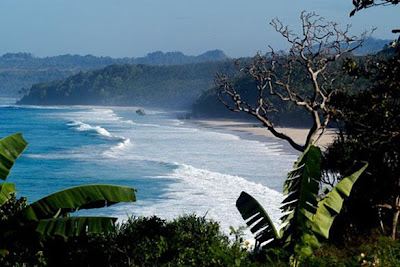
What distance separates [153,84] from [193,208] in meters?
142

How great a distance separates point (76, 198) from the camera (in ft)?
25.5

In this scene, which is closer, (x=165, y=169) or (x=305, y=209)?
(x=305, y=209)

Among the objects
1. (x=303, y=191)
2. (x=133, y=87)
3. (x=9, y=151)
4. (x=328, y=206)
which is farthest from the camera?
(x=133, y=87)

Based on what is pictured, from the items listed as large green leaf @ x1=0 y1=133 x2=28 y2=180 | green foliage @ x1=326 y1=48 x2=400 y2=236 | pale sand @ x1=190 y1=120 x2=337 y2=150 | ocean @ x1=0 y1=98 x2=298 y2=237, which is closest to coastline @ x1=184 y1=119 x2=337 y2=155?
pale sand @ x1=190 y1=120 x2=337 y2=150

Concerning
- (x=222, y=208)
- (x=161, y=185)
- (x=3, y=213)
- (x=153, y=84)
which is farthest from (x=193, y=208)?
(x=153, y=84)

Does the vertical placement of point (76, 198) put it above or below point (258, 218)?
above

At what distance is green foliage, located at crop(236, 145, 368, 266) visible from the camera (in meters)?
7.17

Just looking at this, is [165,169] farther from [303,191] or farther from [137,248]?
[303,191]

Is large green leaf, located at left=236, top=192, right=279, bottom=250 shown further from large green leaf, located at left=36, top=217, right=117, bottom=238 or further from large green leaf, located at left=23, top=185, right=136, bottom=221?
large green leaf, located at left=36, top=217, right=117, bottom=238

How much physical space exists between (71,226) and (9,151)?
4.44 feet

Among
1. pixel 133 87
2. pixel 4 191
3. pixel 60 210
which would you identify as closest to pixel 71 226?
pixel 60 210

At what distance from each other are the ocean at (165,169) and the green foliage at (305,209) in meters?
13.6

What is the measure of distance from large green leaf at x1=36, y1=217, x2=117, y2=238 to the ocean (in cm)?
1382

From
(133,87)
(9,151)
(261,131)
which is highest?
(9,151)
